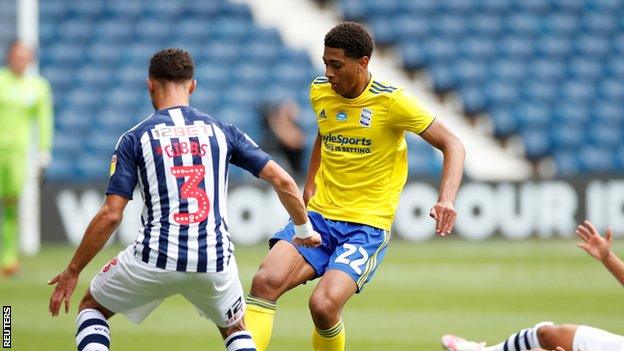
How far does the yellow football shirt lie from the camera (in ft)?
22.1

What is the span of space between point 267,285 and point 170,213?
1.01 m

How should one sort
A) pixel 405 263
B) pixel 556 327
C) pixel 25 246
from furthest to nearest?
pixel 25 246
pixel 405 263
pixel 556 327

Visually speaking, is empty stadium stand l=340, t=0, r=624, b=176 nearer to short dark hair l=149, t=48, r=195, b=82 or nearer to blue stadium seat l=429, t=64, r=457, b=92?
blue stadium seat l=429, t=64, r=457, b=92

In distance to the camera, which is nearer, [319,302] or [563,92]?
[319,302]

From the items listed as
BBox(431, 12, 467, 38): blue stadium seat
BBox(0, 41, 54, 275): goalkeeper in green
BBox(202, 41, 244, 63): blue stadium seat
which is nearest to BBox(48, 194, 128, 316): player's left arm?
BBox(0, 41, 54, 275): goalkeeper in green

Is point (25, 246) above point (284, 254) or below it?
below

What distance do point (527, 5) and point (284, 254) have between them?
51.1 ft

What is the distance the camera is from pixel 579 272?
12.6 metres

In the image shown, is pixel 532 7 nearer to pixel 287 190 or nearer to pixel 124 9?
pixel 124 9

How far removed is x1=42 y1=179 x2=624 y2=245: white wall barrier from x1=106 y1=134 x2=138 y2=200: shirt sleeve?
34.4 ft

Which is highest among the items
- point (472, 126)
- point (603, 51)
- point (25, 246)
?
point (603, 51)

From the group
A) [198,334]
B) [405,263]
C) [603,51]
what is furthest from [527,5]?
[198,334]

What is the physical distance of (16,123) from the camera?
12680 mm

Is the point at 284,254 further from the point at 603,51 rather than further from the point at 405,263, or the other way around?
the point at 603,51
